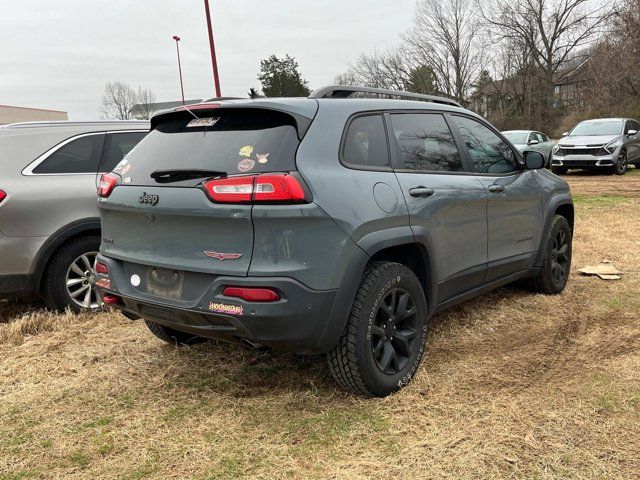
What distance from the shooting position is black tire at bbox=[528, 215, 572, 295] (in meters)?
4.90

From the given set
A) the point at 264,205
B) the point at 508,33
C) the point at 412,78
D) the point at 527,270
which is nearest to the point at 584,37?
the point at 508,33

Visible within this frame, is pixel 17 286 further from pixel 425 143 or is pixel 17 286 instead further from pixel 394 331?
pixel 425 143

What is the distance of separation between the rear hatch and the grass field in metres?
0.86

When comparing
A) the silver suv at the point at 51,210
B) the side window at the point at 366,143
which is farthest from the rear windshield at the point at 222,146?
the silver suv at the point at 51,210

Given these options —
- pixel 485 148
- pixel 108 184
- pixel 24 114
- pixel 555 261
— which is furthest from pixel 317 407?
pixel 24 114

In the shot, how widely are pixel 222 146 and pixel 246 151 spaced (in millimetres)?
170

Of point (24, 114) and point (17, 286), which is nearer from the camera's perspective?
point (17, 286)

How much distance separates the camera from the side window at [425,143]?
3.43 metres

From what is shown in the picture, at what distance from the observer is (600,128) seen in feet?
53.0

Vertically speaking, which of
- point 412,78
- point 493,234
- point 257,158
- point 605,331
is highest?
point 412,78

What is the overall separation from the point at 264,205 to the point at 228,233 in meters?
0.23

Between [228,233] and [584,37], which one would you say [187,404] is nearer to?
[228,233]

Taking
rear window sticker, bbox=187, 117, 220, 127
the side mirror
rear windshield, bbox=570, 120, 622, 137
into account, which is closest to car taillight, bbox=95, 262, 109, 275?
rear window sticker, bbox=187, 117, 220, 127

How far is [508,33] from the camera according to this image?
4069 centimetres
